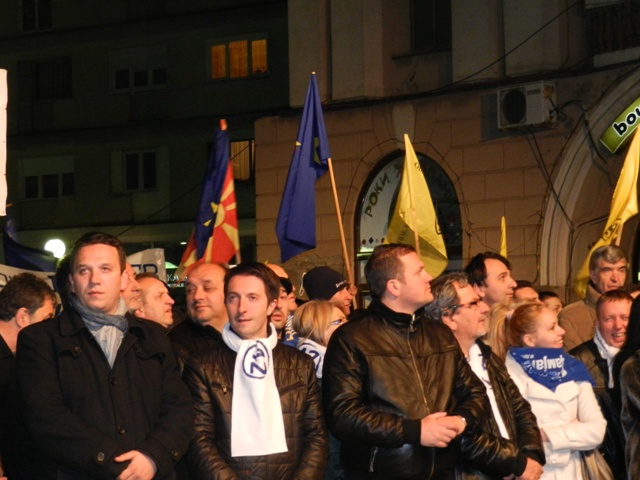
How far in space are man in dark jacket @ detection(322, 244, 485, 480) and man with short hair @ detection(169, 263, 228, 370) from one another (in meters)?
0.84

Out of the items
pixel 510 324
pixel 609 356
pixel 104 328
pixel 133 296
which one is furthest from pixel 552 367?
pixel 104 328

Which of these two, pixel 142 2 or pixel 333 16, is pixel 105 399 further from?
pixel 142 2

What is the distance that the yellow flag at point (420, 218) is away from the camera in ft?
38.5

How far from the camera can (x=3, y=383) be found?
696 centimetres

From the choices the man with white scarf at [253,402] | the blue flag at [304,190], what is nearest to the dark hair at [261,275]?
the man with white scarf at [253,402]

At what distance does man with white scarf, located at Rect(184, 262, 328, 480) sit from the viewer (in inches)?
254

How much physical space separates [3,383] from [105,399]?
1291 millimetres

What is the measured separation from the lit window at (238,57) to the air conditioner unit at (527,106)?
1130 cm

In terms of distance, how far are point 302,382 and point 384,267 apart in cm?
84

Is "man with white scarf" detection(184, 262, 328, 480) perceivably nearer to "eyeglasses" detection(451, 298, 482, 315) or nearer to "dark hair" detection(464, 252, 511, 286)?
"eyeglasses" detection(451, 298, 482, 315)

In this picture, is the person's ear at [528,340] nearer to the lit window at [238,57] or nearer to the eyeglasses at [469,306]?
the eyeglasses at [469,306]

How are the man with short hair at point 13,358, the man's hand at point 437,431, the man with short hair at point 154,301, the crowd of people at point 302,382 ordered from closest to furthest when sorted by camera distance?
the crowd of people at point 302,382 → the man with short hair at point 13,358 → the man's hand at point 437,431 → the man with short hair at point 154,301

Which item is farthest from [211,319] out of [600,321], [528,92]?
[528,92]

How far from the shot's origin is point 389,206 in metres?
20.6
